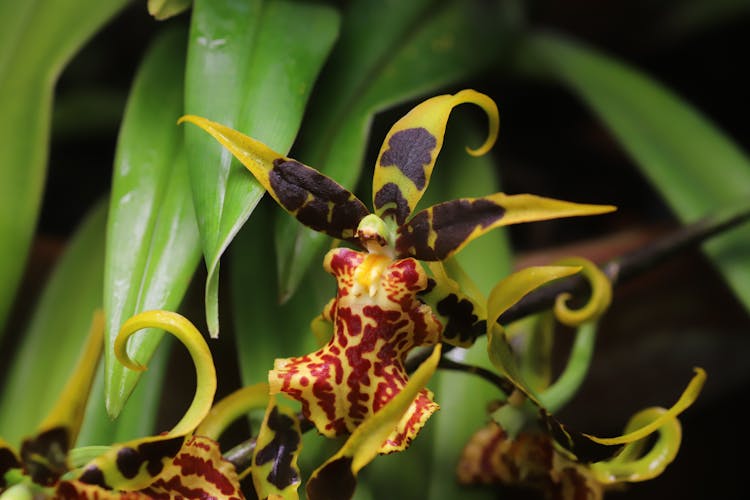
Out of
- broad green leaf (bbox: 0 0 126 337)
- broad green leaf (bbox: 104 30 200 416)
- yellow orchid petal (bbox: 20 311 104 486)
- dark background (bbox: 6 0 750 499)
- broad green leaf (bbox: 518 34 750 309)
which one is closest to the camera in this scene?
yellow orchid petal (bbox: 20 311 104 486)

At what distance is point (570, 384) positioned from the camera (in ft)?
1.91

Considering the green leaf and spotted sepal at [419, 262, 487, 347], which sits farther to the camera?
the green leaf

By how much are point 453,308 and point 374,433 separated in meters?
0.10

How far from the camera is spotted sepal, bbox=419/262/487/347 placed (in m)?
0.46

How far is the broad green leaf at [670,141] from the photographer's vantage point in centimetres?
71

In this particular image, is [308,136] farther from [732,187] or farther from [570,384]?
[732,187]

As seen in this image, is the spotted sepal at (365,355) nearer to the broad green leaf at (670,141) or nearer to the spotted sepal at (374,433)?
the spotted sepal at (374,433)

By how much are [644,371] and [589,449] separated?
1.36ft

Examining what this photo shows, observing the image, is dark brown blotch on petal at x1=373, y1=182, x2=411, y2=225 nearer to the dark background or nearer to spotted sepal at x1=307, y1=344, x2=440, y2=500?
spotted sepal at x1=307, y1=344, x2=440, y2=500

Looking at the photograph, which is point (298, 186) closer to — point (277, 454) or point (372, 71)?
point (277, 454)

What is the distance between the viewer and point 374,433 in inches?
15.8

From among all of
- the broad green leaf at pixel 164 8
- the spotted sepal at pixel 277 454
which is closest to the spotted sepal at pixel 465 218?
the spotted sepal at pixel 277 454

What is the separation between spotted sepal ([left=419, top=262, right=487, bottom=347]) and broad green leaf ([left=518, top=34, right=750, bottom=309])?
31cm

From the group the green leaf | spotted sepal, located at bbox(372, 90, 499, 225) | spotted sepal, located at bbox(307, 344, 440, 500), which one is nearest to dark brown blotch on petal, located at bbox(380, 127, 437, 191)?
spotted sepal, located at bbox(372, 90, 499, 225)
